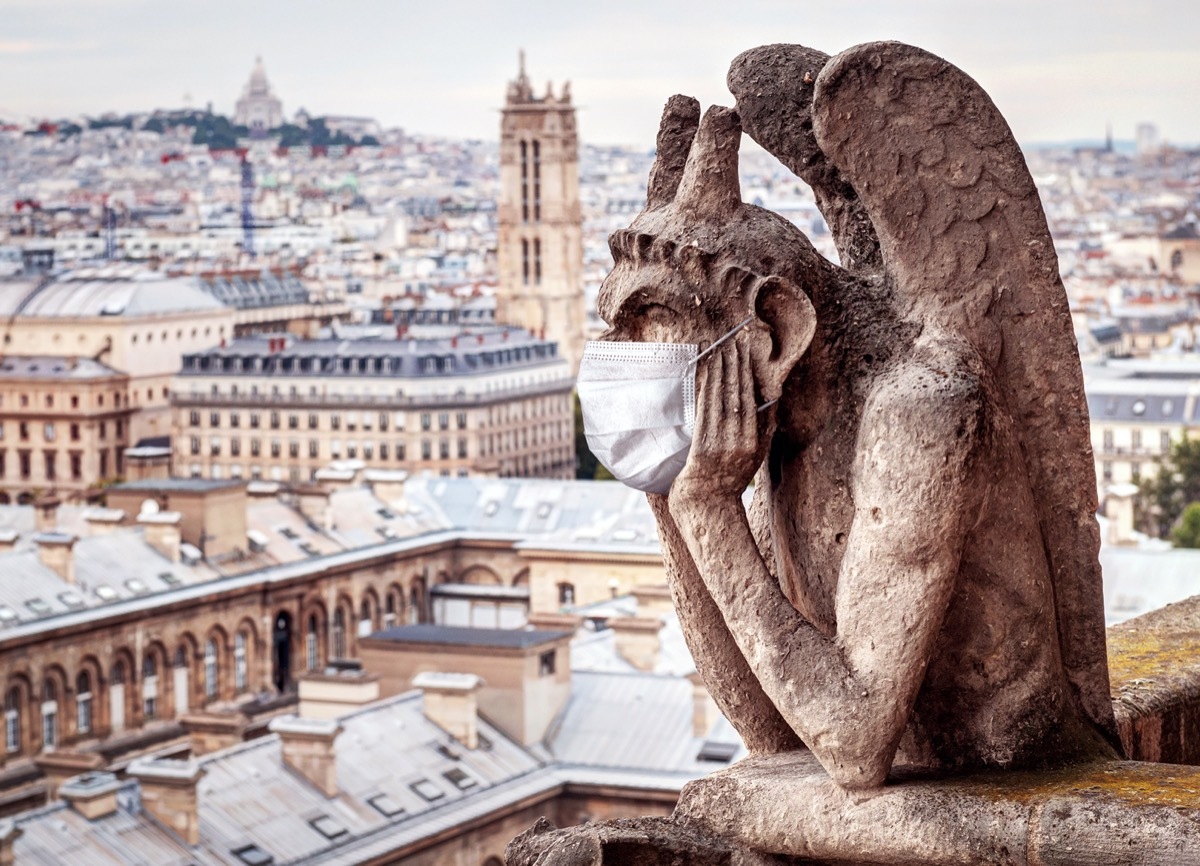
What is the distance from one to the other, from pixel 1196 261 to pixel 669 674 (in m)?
110

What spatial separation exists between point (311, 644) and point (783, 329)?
53.9 m

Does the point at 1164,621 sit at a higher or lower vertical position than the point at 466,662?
higher

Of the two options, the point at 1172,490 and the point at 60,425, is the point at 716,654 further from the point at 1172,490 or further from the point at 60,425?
the point at 60,425

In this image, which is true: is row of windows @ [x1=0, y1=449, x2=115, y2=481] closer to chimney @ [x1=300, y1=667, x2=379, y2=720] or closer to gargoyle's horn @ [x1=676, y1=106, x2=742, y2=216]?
chimney @ [x1=300, y1=667, x2=379, y2=720]

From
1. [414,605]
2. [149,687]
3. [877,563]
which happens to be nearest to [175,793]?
[149,687]

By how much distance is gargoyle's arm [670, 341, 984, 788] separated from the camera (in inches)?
178

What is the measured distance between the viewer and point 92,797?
103 ft

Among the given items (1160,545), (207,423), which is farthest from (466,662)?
(207,423)

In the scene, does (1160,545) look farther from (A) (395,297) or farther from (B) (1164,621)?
(A) (395,297)

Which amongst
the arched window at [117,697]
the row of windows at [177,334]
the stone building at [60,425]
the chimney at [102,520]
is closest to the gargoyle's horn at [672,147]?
the arched window at [117,697]

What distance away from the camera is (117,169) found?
189000mm

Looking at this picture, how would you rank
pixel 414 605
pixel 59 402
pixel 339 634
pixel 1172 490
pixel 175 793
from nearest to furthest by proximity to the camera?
pixel 175 793 → pixel 339 634 → pixel 414 605 → pixel 1172 490 → pixel 59 402

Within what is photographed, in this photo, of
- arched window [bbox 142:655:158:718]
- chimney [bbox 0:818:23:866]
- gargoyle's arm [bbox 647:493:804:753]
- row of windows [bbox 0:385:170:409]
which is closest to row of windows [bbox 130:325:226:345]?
row of windows [bbox 0:385:170:409]

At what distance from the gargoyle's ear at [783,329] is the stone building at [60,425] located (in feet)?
308
